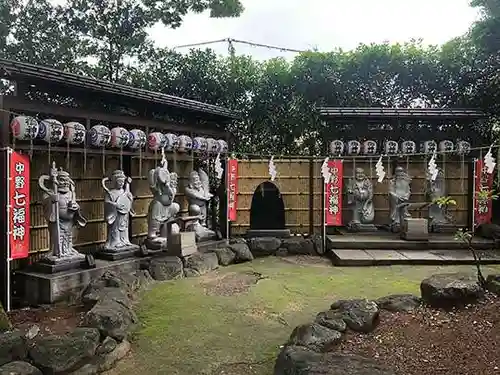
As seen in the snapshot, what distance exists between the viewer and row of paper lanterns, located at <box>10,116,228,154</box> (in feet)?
23.4

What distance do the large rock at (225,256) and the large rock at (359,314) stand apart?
15.4 ft

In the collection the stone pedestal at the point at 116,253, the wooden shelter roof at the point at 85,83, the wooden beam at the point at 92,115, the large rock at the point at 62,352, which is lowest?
the large rock at the point at 62,352

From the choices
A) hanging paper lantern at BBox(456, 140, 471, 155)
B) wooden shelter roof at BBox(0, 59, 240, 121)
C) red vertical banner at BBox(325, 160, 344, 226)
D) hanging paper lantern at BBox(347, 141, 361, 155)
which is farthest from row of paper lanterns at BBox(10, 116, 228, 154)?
hanging paper lantern at BBox(456, 140, 471, 155)

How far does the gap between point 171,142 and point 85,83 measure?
2739mm

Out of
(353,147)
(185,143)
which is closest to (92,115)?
(185,143)

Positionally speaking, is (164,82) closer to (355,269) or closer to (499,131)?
(355,269)

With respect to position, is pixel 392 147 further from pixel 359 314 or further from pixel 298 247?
pixel 359 314

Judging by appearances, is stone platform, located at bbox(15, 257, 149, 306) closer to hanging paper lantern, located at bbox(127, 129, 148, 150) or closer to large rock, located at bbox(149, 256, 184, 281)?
large rock, located at bbox(149, 256, 184, 281)

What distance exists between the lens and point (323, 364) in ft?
12.2

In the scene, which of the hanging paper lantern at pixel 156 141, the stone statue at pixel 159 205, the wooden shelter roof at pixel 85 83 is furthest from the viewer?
the hanging paper lantern at pixel 156 141

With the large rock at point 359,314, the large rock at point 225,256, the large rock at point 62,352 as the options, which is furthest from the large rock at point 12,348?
the large rock at point 225,256

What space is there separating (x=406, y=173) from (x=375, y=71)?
4035 mm

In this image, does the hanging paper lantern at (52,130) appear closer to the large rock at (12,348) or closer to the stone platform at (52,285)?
the stone platform at (52,285)

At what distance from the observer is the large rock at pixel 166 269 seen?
8.55 metres
